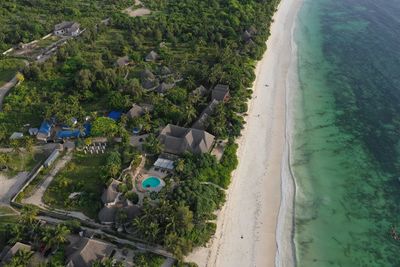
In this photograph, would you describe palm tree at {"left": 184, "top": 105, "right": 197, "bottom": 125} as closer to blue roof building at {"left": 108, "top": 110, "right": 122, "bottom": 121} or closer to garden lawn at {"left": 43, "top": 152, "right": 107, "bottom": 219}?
blue roof building at {"left": 108, "top": 110, "right": 122, "bottom": 121}

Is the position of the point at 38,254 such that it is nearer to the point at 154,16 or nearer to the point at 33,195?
the point at 33,195

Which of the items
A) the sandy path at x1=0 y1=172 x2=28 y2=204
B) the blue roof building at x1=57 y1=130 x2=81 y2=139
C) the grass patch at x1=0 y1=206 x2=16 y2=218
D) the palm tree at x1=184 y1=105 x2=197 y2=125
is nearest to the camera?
the grass patch at x1=0 y1=206 x2=16 y2=218

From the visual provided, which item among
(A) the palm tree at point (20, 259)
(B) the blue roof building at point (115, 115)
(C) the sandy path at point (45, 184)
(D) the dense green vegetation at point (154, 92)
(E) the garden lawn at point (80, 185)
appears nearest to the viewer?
(A) the palm tree at point (20, 259)

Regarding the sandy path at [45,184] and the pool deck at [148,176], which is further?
the pool deck at [148,176]

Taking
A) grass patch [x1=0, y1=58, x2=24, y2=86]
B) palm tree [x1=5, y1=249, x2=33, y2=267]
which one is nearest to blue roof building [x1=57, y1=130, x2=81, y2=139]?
palm tree [x1=5, y1=249, x2=33, y2=267]

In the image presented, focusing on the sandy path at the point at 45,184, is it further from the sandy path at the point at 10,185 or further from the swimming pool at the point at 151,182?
the swimming pool at the point at 151,182

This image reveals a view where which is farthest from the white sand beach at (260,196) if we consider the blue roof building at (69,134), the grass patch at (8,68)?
the grass patch at (8,68)

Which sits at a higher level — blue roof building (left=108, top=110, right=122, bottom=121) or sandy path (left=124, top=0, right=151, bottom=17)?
blue roof building (left=108, top=110, right=122, bottom=121)

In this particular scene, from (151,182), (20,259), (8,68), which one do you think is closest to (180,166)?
(151,182)
